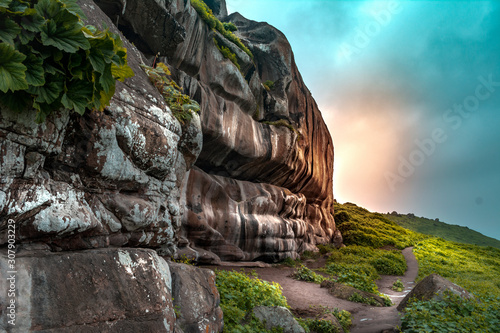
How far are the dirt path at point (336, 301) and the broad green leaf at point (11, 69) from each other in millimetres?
8002

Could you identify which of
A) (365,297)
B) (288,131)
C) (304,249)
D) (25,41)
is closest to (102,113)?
(25,41)

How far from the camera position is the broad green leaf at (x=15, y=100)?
9.65 ft

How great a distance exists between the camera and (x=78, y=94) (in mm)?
3256

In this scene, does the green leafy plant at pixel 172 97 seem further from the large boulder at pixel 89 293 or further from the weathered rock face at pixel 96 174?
the large boulder at pixel 89 293

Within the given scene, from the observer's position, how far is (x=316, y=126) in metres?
24.8

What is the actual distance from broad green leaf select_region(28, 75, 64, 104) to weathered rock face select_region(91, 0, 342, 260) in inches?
264

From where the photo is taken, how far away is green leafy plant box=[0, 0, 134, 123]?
271 cm

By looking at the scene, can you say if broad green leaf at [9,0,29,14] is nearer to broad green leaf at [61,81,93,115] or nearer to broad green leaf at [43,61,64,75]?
broad green leaf at [43,61,64,75]

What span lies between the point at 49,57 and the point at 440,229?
65726 millimetres

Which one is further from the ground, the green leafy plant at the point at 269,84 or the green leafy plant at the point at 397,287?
the green leafy plant at the point at 269,84

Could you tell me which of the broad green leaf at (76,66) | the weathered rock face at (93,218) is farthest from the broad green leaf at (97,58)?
the weathered rock face at (93,218)

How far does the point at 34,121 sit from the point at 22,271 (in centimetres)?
162

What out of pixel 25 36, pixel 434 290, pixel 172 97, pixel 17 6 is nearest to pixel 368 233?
pixel 434 290

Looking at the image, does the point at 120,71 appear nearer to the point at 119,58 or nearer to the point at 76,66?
the point at 119,58
